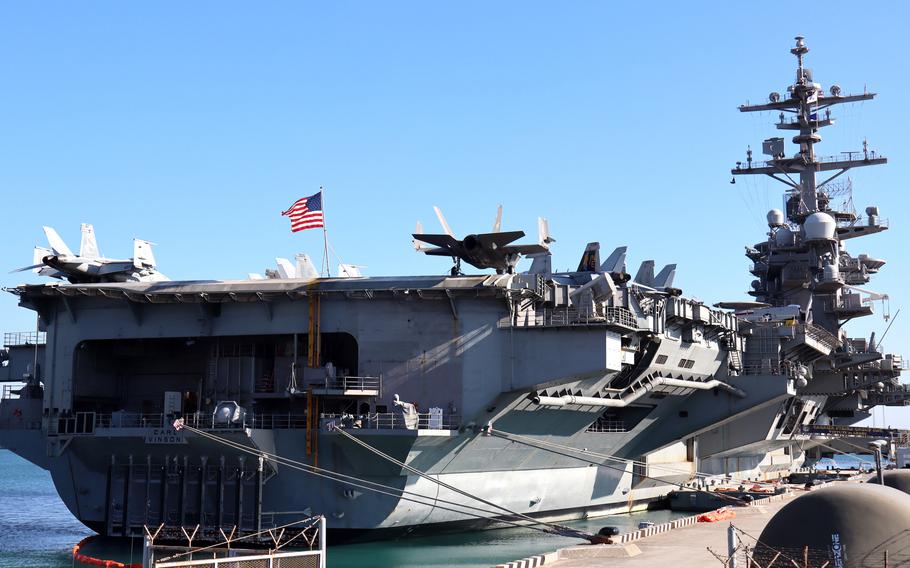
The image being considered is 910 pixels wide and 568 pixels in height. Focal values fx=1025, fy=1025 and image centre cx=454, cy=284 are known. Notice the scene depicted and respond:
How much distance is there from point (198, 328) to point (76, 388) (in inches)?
138

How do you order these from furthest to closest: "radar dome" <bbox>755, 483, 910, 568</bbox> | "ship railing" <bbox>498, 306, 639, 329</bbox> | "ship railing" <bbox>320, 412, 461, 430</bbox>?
"ship railing" <bbox>498, 306, 639, 329</bbox> → "ship railing" <bbox>320, 412, 461, 430</bbox> → "radar dome" <bbox>755, 483, 910, 568</bbox>

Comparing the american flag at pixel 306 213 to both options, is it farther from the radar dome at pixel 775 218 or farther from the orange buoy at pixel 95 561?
the radar dome at pixel 775 218

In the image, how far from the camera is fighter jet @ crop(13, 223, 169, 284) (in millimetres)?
Answer: 25094

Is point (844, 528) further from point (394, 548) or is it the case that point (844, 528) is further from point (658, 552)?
point (394, 548)

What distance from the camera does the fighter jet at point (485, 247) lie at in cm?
2297

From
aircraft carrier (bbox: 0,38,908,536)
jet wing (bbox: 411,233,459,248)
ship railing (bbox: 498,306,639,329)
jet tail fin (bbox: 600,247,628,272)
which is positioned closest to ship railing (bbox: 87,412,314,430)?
aircraft carrier (bbox: 0,38,908,536)

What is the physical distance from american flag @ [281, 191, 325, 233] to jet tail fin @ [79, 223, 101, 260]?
5.41 m

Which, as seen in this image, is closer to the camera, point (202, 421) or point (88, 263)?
point (202, 421)

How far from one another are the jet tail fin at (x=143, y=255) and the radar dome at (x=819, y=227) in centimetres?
2806

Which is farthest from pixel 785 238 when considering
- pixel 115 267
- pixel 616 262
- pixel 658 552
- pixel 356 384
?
pixel 115 267

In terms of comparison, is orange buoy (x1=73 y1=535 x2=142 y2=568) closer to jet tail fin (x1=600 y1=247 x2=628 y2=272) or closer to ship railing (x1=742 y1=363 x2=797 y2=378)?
jet tail fin (x1=600 y1=247 x2=628 y2=272)

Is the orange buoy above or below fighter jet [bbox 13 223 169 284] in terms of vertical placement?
below

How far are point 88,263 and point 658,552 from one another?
51.0 ft

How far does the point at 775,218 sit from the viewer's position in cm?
4681
